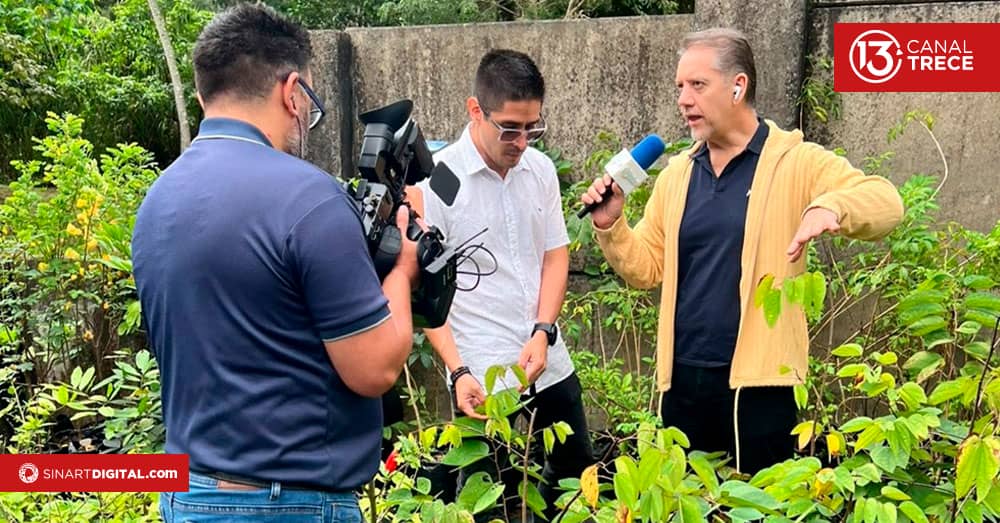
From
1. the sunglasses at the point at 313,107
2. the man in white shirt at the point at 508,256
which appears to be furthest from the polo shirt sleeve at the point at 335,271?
the man in white shirt at the point at 508,256

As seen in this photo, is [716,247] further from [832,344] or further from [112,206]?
[112,206]

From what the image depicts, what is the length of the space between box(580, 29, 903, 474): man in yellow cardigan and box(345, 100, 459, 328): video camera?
77cm

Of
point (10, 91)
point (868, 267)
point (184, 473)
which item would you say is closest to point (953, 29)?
point (868, 267)

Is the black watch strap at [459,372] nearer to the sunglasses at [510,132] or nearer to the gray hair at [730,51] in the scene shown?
the sunglasses at [510,132]

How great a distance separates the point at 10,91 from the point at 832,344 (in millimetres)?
7255

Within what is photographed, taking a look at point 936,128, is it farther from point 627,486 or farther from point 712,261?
point 627,486

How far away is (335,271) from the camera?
4.82 ft

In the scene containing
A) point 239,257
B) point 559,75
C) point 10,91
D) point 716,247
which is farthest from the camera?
point 10,91

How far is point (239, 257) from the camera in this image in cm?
147

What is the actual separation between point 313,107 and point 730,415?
1.43m

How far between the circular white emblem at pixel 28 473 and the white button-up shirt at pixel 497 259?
1.29 m

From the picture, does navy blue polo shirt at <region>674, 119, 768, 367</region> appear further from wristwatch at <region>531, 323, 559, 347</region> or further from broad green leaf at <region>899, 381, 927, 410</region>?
broad green leaf at <region>899, 381, 927, 410</region>

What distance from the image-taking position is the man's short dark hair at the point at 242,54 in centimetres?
157

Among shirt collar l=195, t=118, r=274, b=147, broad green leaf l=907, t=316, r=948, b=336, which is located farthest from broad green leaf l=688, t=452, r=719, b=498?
shirt collar l=195, t=118, r=274, b=147
